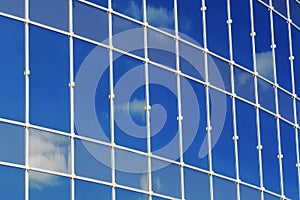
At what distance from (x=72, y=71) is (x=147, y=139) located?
265 centimetres

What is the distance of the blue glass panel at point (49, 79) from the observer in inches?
915

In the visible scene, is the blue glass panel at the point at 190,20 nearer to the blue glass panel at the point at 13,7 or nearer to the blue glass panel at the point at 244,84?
the blue glass panel at the point at 244,84

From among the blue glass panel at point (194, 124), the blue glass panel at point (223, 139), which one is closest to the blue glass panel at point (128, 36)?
the blue glass panel at point (194, 124)

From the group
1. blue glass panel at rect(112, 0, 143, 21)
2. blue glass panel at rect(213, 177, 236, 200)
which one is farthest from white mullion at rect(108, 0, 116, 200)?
blue glass panel at rect(213, 177, 236, 200)

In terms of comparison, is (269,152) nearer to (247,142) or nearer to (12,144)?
(247,142)

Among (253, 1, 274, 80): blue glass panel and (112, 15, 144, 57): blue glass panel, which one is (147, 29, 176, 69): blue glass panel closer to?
(112, 15, 144, 57): blue glass panel

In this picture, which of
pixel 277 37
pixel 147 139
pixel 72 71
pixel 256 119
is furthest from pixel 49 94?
pixel 277 37

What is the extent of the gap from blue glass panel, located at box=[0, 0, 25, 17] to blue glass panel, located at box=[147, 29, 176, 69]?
426 centimetres

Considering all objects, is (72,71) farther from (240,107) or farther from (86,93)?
(240,107)

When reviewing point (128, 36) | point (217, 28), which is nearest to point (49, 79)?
point (128, 36)

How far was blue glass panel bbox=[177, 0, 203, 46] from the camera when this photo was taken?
28.0 m

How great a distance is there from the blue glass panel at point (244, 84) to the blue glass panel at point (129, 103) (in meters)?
4.29

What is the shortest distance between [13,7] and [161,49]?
16.4 feet

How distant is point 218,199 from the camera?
28391 mm
